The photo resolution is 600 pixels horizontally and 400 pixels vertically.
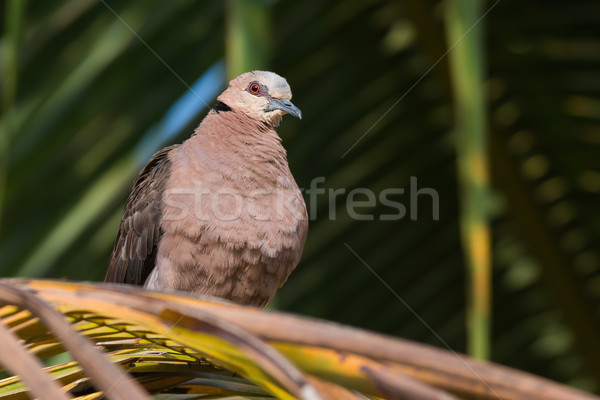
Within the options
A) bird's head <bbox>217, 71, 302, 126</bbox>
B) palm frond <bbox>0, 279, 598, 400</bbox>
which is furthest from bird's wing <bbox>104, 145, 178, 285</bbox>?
palm frond <bbox>0, 279, 598, 400</bbox>

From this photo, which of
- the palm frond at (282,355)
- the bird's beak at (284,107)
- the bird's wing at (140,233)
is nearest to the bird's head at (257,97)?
the bird's beak at (284,107)

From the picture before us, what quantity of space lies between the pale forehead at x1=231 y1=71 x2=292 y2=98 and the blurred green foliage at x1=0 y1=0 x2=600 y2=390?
0.07 m

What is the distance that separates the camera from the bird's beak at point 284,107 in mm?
2900

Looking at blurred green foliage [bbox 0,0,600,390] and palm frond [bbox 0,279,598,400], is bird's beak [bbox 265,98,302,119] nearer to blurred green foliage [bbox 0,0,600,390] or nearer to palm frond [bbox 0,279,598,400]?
blurred green foliage [bbox 0,0,600,390]

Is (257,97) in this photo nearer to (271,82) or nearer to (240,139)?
(271,82)

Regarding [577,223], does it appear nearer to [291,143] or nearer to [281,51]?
[291,143]

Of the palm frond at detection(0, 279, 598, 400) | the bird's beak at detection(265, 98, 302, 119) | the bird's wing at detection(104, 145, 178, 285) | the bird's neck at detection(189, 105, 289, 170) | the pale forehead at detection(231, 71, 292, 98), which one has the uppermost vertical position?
the pale forehead at detection(231, 71, 292, 98)

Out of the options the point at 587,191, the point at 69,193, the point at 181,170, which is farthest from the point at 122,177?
the point at 587,191

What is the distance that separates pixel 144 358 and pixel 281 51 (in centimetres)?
168

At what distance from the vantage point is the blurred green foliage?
2.30 meters

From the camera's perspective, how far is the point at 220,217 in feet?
8.83

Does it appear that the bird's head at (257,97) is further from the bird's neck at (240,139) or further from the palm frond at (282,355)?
the palm frond at (282,355)

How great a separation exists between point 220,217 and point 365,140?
845mm

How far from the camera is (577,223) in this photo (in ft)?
12.7
